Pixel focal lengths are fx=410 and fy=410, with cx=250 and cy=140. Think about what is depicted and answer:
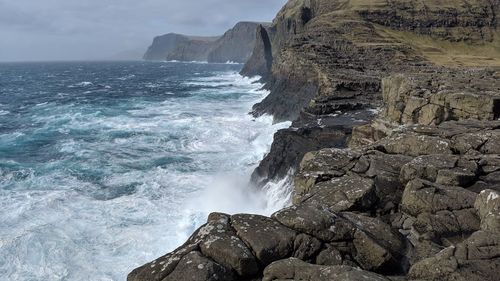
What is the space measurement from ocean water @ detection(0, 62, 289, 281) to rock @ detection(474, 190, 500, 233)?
17.1 metres

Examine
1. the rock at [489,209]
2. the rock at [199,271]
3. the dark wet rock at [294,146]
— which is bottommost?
the dark wet rock at [294,146]

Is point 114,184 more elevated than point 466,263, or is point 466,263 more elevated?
point 466,263

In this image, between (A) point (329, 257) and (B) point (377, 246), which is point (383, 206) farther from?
(A) point (329, 257)

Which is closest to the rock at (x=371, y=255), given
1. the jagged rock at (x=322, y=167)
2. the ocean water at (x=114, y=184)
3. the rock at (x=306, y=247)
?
the rock at (x=306, y=247)

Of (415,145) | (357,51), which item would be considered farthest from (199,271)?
(357,51)

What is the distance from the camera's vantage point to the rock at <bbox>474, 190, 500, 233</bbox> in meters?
10.5

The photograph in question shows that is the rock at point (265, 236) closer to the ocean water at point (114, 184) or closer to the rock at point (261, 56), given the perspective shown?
the ocean water at point (114, 184)

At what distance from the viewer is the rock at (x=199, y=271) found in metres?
8.99

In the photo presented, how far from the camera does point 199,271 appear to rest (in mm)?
9070

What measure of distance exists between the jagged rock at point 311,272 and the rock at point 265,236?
1.83 ft

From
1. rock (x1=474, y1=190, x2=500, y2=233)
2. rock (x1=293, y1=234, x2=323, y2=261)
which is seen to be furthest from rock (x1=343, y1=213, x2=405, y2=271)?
rock (x1=474, y1=190, x2=500, y2=233)

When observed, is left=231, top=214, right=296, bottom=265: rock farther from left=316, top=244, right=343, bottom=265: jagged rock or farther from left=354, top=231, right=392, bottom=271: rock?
left=354, top=231, right=392, bottom=271: rock

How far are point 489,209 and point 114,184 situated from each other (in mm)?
31190

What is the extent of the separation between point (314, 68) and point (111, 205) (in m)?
38.7
